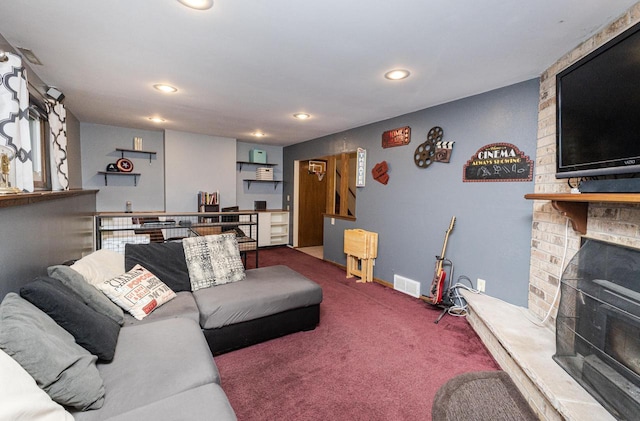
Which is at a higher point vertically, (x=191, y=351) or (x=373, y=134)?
(x=373, y=134)

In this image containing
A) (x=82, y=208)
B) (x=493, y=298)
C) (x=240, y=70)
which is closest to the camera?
(x=240, y=70)

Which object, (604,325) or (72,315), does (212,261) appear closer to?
(72,315)

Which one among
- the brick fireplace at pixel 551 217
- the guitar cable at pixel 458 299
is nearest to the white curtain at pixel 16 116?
the brick fireplace at pixel 551 217

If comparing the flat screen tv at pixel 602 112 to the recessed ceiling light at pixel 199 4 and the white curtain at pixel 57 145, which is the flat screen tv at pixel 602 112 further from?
the white curtain at pixel 57 145

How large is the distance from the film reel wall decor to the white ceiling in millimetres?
388

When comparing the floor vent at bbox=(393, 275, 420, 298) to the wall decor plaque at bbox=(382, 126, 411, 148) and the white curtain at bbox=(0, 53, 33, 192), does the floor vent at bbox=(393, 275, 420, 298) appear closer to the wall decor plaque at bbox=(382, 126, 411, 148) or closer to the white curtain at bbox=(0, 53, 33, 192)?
the wall decor plaque at bbox=(382, 126, 411, 148)

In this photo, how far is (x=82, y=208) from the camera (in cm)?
363

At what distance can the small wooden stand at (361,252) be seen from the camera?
161 inches

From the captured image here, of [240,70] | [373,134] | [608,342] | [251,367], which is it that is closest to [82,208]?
[240,70]

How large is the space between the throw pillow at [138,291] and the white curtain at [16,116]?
0.89m

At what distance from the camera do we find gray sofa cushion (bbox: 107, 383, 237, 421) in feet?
3.55

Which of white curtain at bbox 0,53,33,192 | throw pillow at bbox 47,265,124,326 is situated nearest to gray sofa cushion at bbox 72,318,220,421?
throw pillow at bbox 47,265,124,326

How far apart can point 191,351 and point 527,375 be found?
203cm

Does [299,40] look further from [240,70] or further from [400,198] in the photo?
[400,198]
